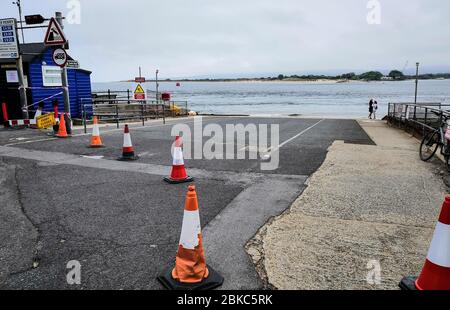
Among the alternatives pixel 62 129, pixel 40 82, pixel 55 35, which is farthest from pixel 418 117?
pixel 40 82

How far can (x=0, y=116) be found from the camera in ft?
56.7

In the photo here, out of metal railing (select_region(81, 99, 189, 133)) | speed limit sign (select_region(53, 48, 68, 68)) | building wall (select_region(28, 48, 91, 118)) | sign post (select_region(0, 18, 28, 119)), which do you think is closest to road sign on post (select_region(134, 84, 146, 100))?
metal railing (select_region(81, 99, 189, 133))

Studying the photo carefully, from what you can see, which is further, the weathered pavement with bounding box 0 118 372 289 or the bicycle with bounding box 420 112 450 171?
the bicycle with bounding box 420 112 450 171

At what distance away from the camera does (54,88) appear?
19625 millimetres

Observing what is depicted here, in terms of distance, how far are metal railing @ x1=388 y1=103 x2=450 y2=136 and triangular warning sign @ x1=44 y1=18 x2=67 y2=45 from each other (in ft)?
39.6

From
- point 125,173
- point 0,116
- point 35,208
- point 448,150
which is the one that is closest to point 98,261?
point 35,208

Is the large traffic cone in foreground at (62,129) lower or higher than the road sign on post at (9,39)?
lower

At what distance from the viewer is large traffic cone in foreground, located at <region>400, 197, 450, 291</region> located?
10.1 ft

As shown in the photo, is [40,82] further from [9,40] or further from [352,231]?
[352,231]

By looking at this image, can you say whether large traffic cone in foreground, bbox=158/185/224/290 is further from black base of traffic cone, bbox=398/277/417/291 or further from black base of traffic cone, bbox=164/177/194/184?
black base of traffic cone, bbox=164/177/194/184

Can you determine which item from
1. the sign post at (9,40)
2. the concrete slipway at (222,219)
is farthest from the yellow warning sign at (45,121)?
the concrete slipway at (222,219)

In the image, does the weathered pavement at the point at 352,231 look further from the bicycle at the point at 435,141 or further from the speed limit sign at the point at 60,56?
the speed limit sign at the point at 60,56

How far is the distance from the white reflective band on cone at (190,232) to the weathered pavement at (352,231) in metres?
0.71

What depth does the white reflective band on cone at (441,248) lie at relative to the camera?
3.09 metres
